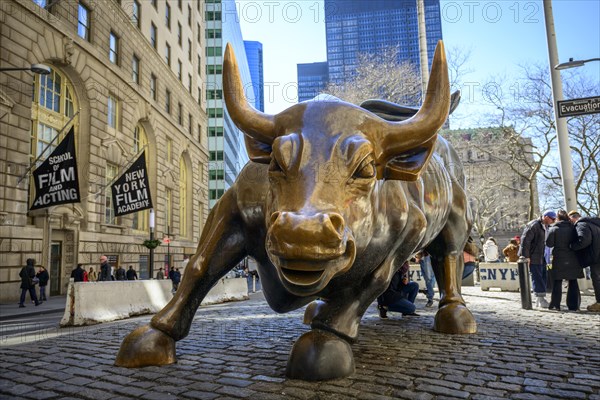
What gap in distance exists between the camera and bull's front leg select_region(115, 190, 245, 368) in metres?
3.11

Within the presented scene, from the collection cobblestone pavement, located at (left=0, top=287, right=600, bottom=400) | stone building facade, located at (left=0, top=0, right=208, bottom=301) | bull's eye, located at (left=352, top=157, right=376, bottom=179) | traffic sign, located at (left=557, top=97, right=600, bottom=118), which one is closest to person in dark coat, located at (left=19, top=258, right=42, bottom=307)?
stone building facade, located at (left=0, top=0, right=208, bottom=301)

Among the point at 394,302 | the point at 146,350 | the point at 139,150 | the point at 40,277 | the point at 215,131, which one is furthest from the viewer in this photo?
the point at 215,131

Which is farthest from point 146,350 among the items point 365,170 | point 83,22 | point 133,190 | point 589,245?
point 83,22

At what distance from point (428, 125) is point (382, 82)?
22080 millimetres

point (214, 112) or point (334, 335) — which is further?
point (214, 112)

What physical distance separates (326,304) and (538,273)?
689cm

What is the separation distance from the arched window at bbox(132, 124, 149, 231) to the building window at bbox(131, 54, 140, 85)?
8.87ft

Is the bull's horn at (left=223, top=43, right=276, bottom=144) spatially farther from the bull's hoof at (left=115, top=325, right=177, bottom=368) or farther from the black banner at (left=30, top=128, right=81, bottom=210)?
the black banner at (left=30, top=128, right=81, bottom=210)

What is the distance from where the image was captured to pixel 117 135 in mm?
21969

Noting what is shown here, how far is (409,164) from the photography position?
2.83 m

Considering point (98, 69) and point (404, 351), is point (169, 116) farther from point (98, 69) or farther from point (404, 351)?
point (404, 351)

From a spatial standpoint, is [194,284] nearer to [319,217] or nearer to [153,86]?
[319,217]

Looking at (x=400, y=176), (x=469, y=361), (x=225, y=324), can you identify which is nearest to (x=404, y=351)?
(x=469, y=361)

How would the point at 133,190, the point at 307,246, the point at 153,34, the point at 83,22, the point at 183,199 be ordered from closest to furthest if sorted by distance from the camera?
the point at 307,246 → the point at 133,190 → the point at 83,22 → the point at 153,34 → the point at 183,199
